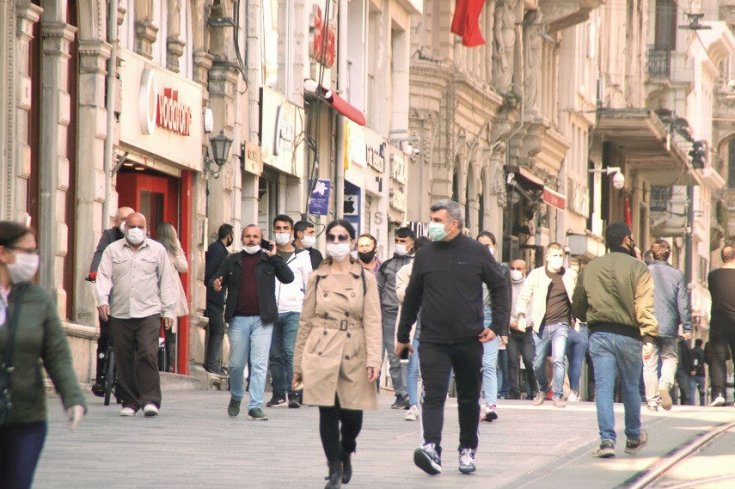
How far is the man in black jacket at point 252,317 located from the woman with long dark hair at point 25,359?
349 inches

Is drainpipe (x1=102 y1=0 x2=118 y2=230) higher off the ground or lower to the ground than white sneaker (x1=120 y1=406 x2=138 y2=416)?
higher

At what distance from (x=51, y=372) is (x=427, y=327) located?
5.12 meters

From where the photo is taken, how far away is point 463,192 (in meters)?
41.4

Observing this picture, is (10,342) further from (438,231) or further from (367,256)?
(367,256)

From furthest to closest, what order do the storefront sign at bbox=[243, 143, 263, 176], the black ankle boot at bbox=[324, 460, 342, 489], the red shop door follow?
the storefront sign at bbox=[243, 143, 263, 176], the red shop door, the black ankle boot at bbox=[324, 460, 342, 489]

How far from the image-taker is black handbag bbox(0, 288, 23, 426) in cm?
770

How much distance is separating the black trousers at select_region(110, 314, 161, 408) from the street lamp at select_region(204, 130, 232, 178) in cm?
851

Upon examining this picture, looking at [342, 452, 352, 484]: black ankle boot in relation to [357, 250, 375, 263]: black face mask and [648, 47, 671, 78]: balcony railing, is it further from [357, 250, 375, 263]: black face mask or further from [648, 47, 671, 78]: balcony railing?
[648, 47, 671, 78]: balcony railing

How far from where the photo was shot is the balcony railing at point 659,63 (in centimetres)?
7281

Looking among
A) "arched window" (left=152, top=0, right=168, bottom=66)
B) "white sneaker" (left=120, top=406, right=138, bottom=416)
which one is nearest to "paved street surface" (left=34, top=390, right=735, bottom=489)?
"white sneaker" (left=120, top=406, right=138, bottom=416)

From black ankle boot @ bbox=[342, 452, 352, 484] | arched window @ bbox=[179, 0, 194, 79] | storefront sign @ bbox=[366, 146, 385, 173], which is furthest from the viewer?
storefront sign @ bbox=[366, 146, 385, 173]

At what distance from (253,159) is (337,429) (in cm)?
1586

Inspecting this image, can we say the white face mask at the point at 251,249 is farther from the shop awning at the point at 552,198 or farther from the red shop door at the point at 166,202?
the shop awning at the point at 552,198

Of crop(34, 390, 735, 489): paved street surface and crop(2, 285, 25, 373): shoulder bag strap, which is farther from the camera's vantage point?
crop(34, 390, 735, 489): paved street surface
